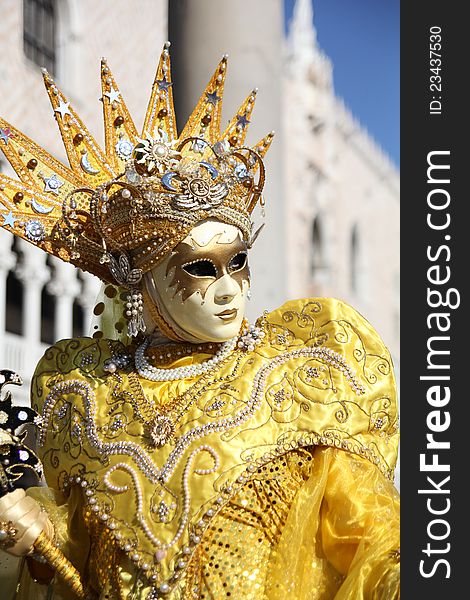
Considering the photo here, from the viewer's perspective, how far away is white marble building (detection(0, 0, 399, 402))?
116 inches

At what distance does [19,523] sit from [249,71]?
1.69 m

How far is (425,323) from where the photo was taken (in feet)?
5.47

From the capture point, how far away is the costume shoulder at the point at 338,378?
1905 millimetres

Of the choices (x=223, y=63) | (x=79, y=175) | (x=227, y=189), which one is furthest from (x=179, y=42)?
(x=227, y=189)

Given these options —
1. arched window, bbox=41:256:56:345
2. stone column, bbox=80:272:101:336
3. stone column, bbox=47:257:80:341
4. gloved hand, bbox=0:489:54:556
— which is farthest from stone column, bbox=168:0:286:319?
arched window, bbox=41:256:56:345

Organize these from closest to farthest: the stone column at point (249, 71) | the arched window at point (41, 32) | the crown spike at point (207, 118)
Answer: the crown spike at point (207, 118) < the stone column at point (249, 71) < the arched window at point (41, 32)

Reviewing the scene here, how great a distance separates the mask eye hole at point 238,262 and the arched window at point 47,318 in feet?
20.5

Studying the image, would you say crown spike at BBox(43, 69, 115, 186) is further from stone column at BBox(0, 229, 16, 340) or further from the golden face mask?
stone column at BBox(0, 229, 16, 340)

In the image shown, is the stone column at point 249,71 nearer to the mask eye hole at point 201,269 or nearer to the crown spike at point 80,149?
the crown spike at point 80,149

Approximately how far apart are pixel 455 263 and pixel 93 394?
2.68 ft

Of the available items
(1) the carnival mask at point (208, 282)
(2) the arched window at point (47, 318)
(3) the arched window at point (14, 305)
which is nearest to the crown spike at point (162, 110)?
(1) the carnival mask at point (208, 282)

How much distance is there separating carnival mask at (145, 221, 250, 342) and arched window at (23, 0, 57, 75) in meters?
6.18

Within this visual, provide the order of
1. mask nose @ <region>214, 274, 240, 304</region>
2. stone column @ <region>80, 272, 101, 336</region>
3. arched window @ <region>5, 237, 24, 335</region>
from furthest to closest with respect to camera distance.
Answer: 1. stone column @ <region>80, 272, 101, 336</region>
2. arched window @ <region>5, 237, 24, 335</region>
3. mask nose @ <region>214, 274, 240, 304</region>

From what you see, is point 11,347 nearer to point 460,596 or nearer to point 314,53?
point 460,596
